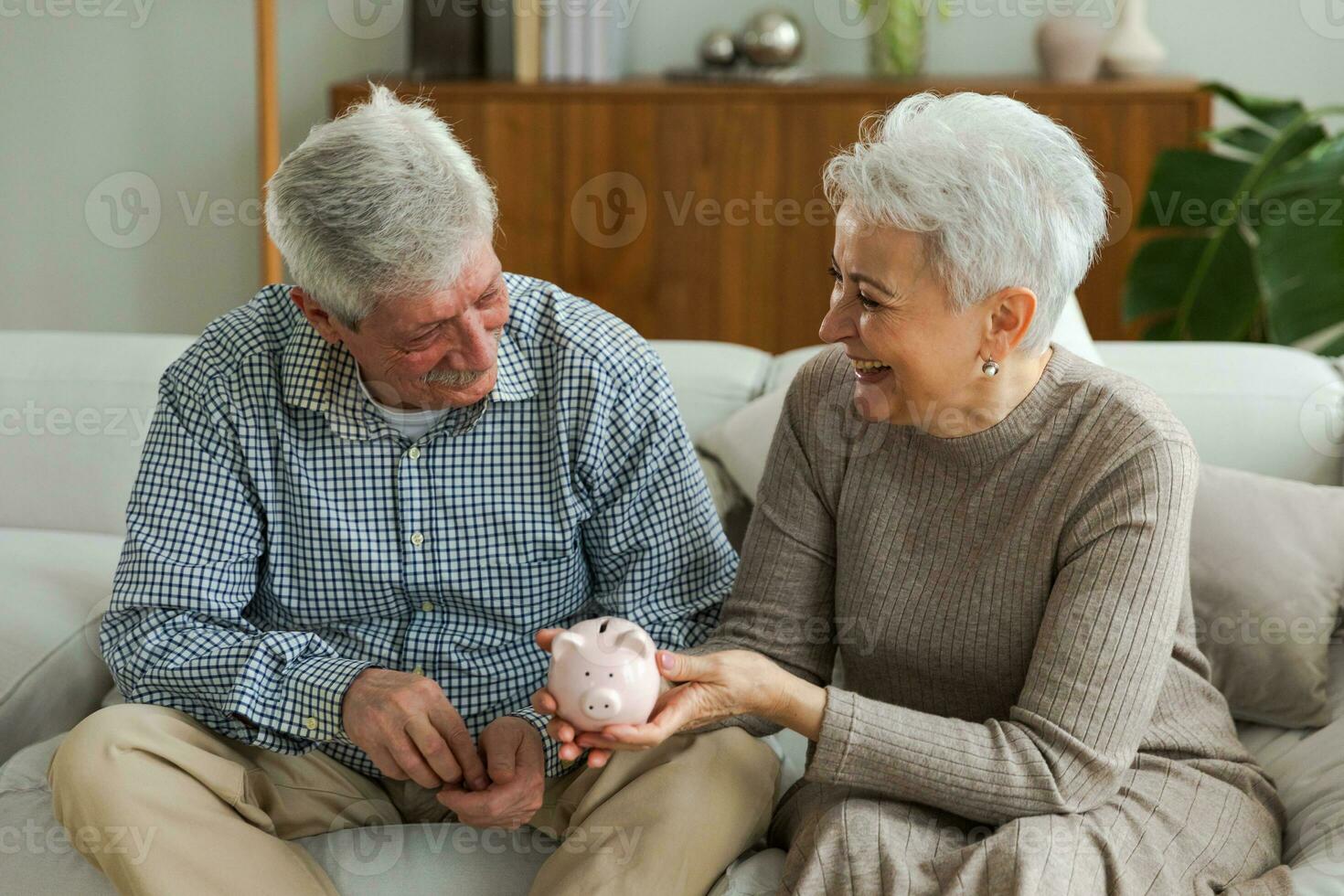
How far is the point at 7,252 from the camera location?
3912 millimetres

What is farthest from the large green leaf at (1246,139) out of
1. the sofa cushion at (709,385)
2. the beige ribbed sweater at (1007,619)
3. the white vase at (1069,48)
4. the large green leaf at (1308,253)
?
the beige ribbed sweater at (1007,619)

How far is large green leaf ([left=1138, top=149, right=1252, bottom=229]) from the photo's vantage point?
9.57 ft

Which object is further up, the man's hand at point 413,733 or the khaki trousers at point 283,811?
the man's hand at point 413,733

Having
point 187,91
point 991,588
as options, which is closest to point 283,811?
point 991,588

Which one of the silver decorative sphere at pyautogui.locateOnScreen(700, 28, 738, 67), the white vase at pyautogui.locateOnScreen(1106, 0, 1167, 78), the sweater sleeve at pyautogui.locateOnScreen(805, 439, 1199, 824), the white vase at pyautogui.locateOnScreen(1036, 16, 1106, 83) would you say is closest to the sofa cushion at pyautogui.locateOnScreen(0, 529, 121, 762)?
the sweater sleeve at pyautogui.locateOnScreen(805, 439, 1199, 824)

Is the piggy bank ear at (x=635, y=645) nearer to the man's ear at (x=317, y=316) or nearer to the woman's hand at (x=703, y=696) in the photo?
the woman's hand at (x=703, y=696)

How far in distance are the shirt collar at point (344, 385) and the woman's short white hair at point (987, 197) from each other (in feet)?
1.43

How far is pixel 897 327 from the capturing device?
1.32m

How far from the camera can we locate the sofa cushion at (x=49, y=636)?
1.71 m

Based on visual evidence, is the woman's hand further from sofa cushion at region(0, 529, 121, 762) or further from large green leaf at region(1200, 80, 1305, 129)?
large green leaf at region(1200, 80, 1305, 129)

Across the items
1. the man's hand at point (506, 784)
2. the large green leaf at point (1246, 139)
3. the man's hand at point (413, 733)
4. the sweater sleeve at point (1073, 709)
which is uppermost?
the large green leaf at point (1246, 139)

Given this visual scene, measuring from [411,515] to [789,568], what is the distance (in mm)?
432

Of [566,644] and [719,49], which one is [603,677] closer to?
[566,644]

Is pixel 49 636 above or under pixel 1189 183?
under
